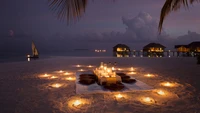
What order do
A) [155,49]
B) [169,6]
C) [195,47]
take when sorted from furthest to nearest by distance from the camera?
[155,49]
[195,47]
[169,6]

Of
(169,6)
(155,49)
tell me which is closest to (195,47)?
(155,49)

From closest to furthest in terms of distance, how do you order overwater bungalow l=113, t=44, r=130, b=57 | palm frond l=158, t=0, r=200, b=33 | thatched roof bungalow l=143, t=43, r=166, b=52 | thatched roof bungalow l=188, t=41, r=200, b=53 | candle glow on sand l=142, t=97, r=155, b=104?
palm frond l=158, t=0, r=200, b=33, candle glow on sand l=142, t=97, r=155, b=104, thatched roof bungalow l=188, t=41, r=200, b=53, thatched roof bungalow l=143, t=43, r=166, b=52, overwater bungalow l=113, t=44, r=130, b=57

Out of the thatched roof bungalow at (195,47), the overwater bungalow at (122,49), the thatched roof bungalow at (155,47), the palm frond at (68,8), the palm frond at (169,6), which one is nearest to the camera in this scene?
the palm frond at (68,8)

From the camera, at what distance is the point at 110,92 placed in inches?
114

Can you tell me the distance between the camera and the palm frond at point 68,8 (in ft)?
2.58

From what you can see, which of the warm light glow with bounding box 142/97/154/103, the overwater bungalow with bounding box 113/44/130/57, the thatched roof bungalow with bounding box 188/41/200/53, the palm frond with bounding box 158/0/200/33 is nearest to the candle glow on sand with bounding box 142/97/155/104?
the warm light glow with bounding box 142/97/154/103

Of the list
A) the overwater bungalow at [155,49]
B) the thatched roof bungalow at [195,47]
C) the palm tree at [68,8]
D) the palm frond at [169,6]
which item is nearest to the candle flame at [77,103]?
the palm frond at [169,6]

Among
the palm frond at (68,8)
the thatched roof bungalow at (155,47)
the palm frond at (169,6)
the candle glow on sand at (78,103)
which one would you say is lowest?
the candle glow on sand at (78,103)

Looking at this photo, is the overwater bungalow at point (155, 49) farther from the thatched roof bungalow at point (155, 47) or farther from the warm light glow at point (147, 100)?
the warm light glow at point (147, 100)

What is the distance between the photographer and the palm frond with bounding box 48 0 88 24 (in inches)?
31.0

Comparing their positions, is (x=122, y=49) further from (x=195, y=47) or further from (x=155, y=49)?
(x=195, y=47)

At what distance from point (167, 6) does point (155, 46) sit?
64.8 feet

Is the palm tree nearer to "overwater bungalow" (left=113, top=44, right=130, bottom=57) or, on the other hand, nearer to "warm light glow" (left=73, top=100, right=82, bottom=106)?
"warm light glow" (left=73, top=100, right=82, bottom=106)

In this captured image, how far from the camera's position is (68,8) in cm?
82
